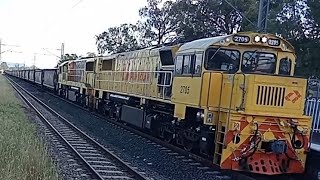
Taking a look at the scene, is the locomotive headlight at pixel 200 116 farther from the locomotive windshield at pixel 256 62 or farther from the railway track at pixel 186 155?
the locomotive windshield at pixel 256 62

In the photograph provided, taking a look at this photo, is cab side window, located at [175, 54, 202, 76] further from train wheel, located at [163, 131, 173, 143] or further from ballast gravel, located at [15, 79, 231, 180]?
train wheel, located at [163, 131, 173, 143]

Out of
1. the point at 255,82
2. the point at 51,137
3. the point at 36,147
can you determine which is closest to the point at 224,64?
the point at 255,82

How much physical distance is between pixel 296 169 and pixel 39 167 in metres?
5.40

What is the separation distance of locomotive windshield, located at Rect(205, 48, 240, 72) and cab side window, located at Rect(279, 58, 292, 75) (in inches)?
44.1

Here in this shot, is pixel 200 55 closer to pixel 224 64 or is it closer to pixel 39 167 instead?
pixel 224 64

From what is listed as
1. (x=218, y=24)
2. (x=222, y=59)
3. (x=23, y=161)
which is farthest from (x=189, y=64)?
(x=218, y=24)

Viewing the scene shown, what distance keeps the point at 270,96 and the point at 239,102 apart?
702 millimetres

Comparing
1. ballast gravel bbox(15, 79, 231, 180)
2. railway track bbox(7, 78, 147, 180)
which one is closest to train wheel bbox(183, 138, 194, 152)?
ballast gravel bbox(15, 79, 231, 180)

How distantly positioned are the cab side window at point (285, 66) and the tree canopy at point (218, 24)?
4471 mm

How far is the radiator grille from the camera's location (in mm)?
10297

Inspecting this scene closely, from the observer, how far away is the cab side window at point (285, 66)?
1175 centimetres

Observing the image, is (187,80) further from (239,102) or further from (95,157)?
(95,157)

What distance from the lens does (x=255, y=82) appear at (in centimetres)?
1016

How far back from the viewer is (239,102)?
33.8 feet
